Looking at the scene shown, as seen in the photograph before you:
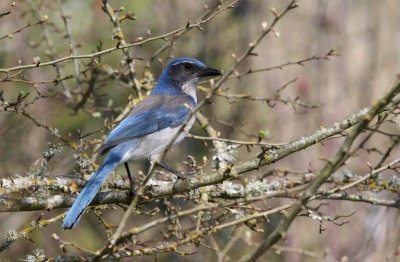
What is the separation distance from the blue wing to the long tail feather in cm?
31

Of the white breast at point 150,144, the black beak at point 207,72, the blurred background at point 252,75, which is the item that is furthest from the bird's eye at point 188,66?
the blurred background at point 252,75

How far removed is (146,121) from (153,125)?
0.33ft

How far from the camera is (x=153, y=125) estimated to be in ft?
16.5

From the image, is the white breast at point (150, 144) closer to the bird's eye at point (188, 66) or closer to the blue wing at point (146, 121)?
the blue wing at point (146, 121)

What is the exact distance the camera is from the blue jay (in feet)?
13.1

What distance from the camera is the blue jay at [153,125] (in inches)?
157

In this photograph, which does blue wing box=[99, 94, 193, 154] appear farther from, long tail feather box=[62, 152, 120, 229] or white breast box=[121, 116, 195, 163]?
long tail feather box=[62, 152, 120, 229]

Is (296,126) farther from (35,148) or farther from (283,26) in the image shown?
(35,148)

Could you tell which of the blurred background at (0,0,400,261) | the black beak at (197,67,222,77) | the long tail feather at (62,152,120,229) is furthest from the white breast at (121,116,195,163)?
the blurred background at (0,0,400,261)

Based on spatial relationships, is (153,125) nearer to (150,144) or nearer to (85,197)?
(150,144)

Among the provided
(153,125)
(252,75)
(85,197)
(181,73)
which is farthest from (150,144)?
(252,75)

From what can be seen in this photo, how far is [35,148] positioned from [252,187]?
157 inches

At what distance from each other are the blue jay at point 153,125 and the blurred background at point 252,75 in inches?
49.2

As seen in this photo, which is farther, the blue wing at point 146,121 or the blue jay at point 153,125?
the blue wing at point 146,121
